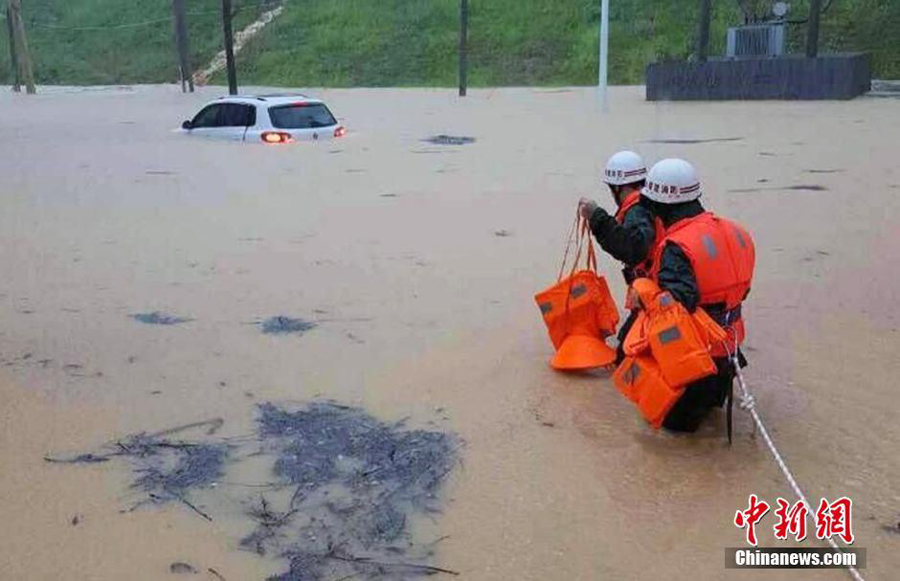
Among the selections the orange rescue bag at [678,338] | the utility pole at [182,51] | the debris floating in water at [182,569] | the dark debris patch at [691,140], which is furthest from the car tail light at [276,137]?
the utility pole at [182,51]

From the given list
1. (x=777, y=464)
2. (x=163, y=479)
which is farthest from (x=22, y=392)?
(x=777, y=464)

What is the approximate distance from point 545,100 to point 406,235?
20.1m

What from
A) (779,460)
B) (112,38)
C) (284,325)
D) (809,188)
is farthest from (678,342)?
(112,38)

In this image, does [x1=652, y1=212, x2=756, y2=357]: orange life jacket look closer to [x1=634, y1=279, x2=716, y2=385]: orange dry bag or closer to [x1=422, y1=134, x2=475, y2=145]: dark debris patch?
[x1=634, y1=279, x2=716, y2=385]: orange dry bag

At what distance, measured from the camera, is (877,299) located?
6.66 m

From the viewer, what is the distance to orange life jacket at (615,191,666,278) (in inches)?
176

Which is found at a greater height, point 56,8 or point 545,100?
point 56,8

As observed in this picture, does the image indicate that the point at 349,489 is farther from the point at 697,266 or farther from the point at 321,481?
the point at 697,266

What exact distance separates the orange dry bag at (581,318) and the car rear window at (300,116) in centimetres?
1114

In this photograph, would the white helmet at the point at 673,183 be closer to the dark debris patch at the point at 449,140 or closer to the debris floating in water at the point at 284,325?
the debris floating in water at the point at 284,325

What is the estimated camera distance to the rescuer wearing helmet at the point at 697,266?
416 cm

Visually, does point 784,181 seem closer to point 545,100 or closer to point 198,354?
point 198,354

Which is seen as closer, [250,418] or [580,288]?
[250,418]

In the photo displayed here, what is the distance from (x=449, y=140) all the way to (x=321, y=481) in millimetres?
14236
